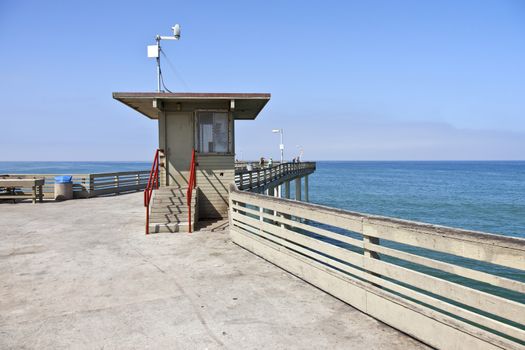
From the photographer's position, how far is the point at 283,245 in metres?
6.84

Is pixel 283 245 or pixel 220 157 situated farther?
pixel 220 157

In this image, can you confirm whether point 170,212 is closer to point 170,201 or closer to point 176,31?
point 170,201

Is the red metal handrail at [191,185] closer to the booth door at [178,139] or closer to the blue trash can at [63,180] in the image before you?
the booth door at [178,139]

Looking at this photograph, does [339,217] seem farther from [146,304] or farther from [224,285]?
[146,304]

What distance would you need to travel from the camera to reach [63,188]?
18875 millimetres

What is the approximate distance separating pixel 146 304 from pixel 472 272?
4067 mm

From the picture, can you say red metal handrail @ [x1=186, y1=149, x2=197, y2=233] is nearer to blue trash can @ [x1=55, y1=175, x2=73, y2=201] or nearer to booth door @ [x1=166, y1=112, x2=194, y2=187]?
booth door @ [x1=166, y1=112, x2=194, y2=187]

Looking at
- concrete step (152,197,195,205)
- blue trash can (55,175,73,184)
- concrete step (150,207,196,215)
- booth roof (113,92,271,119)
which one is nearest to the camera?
concrete step (150,207,196,215)

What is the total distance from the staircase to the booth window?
5.73 ft

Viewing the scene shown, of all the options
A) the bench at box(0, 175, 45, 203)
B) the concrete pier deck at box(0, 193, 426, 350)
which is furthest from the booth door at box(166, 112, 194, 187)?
the bench at box(0, 175, 45, 203)

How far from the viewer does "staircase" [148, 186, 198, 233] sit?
1026 centimetres

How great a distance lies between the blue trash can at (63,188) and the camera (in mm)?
18781

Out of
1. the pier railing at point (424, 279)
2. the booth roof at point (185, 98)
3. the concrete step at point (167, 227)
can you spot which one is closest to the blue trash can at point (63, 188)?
the booth roof at point (185, 98)

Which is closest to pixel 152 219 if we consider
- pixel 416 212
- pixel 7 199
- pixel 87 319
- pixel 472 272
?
pixel 87 319
